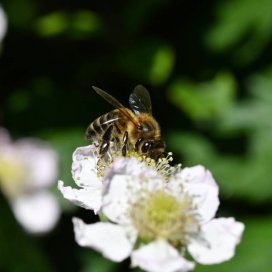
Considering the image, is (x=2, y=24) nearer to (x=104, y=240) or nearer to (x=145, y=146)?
(x=145, y=146)

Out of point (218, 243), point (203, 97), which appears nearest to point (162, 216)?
point (218, 243)

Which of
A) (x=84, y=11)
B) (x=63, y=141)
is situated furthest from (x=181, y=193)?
(x=84, y=11)

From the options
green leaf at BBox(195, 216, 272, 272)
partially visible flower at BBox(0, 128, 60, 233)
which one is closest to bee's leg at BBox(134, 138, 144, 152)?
green leaf at BBox(195, 216, 272, 272)

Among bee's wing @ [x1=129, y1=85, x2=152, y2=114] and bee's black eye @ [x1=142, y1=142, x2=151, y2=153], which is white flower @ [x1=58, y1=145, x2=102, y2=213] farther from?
bee's wing @ [x1=129, y1=85, x2=152, y2=114]

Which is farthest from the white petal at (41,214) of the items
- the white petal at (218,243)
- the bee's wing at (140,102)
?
the white petal at (218,243)

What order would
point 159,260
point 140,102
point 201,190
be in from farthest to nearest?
point 140,102
point 201,190
point 159,260
